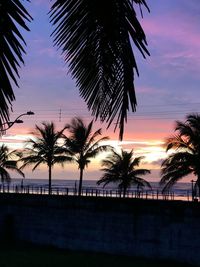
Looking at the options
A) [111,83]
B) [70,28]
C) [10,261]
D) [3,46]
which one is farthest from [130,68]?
[10,261]

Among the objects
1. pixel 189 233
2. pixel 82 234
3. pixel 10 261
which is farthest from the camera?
pixel 82 234

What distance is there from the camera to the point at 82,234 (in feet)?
103

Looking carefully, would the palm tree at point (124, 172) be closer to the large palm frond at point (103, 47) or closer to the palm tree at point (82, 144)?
the palm tree at point (82, 144)

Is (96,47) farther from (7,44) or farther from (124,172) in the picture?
(124,172)

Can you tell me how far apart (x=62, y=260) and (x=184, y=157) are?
1039 centimetres

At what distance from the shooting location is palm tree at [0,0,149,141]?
9.38 ft

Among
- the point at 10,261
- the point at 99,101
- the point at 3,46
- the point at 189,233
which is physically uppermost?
the point at 3,46

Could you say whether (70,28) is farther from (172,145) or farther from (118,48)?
(172,145)

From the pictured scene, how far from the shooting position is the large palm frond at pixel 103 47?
9.71 feet

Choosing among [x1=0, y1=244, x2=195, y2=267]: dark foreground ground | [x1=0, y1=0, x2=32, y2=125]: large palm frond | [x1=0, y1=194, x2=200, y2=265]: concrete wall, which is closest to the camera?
[x1=0, y1=0, x2=32, y2=125]: large palm frond

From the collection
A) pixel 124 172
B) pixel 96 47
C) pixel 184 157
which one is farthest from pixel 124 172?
pixel 96 47

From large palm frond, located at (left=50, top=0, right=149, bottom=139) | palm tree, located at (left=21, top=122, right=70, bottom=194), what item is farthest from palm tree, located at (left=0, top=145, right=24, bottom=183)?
large palm frond, located at (left=50, top=0, right=149, bottom=139)

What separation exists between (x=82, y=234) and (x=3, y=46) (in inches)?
1153

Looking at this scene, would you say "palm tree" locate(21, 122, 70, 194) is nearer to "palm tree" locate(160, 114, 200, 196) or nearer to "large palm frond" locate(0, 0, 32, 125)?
"palm tree" locate(160, 114, 200, 196)
